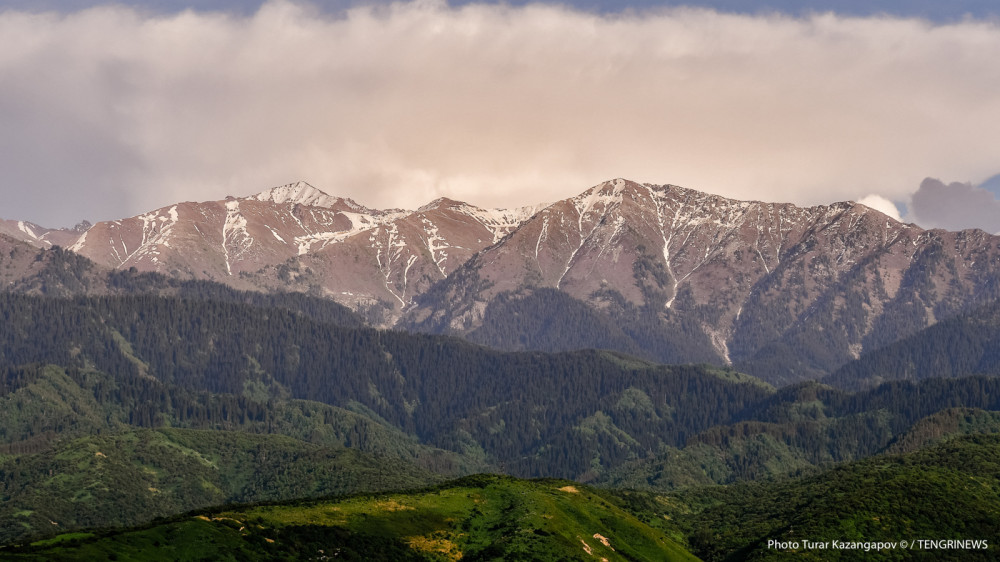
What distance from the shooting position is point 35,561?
611 feet

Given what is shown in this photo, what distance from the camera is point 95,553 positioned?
7864 inches

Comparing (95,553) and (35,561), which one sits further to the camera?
(95,553)

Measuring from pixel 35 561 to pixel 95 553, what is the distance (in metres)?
A: 14.5
